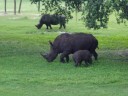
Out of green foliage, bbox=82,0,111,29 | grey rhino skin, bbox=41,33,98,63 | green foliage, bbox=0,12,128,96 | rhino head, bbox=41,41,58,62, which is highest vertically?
green foliage, bbox=82,0,111,29

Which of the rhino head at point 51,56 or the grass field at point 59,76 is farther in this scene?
the rhino head at point 51,56

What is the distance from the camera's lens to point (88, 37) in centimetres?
2338

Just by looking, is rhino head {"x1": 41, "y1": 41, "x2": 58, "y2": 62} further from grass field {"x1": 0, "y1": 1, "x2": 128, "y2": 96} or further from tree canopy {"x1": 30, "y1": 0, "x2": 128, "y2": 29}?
tree canopy {"x1": 30, "y1": 0, "x2": 128, "y2": 29}

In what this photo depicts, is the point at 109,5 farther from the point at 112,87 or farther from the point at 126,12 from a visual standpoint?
the point at 112,87

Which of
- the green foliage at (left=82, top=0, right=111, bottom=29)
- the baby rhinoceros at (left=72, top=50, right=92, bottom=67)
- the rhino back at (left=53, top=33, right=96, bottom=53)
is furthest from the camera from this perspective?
the rhino back at (left=53, top=33, right=96, bottom=53)

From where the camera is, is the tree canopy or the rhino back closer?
the tree canopy

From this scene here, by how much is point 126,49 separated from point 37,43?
5.97 m

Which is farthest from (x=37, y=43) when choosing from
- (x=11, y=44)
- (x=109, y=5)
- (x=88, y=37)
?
(x=109, y=5)

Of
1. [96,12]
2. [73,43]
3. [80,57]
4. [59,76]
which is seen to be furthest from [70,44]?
[59,76]

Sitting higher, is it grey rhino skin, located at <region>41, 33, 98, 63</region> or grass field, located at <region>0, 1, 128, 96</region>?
grey rhino skin, located at <region>41, 33, 98, 63</region>

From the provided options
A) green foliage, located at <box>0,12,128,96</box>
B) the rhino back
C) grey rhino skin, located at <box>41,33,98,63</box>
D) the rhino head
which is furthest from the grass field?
the rhino back

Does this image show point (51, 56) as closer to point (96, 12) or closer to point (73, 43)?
point (73, 43)

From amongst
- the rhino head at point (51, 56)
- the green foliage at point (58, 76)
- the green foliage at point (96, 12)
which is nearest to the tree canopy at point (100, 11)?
the green foliage at point (96, 12)

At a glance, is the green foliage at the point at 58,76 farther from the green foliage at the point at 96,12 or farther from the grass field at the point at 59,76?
the green foliage at the point at 96,12
